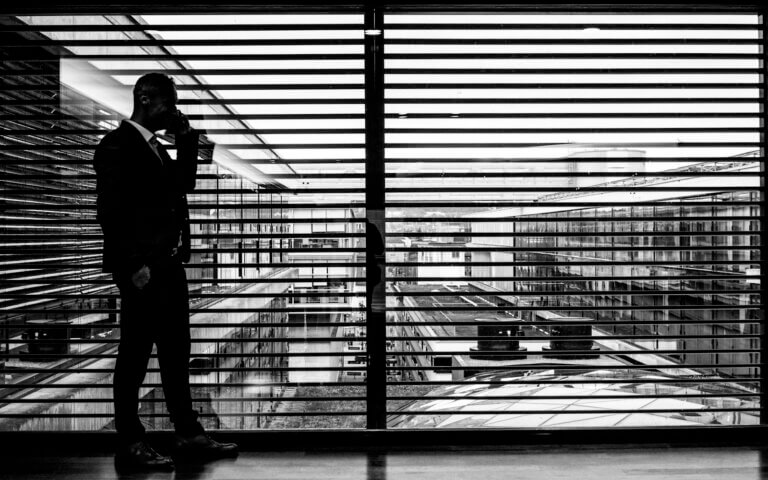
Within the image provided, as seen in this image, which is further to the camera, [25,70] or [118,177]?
[25,70]

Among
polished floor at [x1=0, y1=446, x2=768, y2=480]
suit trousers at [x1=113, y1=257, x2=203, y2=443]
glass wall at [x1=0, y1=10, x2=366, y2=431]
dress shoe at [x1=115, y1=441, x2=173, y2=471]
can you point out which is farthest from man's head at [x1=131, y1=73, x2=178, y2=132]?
polished floor at [x1=0, y1=446, x2=768, y2=480]

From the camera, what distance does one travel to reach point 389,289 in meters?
3.29

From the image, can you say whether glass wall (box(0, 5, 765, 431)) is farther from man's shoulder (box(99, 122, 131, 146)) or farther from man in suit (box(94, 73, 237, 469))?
man's shoulder (box(99, 122, 131, 146))

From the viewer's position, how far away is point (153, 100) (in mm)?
2754

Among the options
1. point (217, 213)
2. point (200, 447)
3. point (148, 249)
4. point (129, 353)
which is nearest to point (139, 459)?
point (200, 447)

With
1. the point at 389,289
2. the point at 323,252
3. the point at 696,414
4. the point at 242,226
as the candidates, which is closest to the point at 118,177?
the point at 242,226

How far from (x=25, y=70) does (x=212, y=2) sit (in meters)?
1.27

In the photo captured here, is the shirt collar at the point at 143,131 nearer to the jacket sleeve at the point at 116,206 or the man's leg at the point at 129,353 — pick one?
the jacket sleeve at the point at 116,206

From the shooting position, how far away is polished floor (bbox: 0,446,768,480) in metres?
2.74

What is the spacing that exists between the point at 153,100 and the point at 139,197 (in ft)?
1.72

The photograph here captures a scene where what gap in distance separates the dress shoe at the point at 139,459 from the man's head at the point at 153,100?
1.68 metres

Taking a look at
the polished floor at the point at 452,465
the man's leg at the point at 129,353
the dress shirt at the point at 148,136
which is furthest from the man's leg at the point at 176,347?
the dress shirt at the point at 148,136

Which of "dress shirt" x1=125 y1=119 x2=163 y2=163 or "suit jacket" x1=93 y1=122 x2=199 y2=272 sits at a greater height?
"dress shirt" x1=125 y1=119 x2=163 y2=163

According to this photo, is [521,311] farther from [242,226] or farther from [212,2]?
[212,2]
